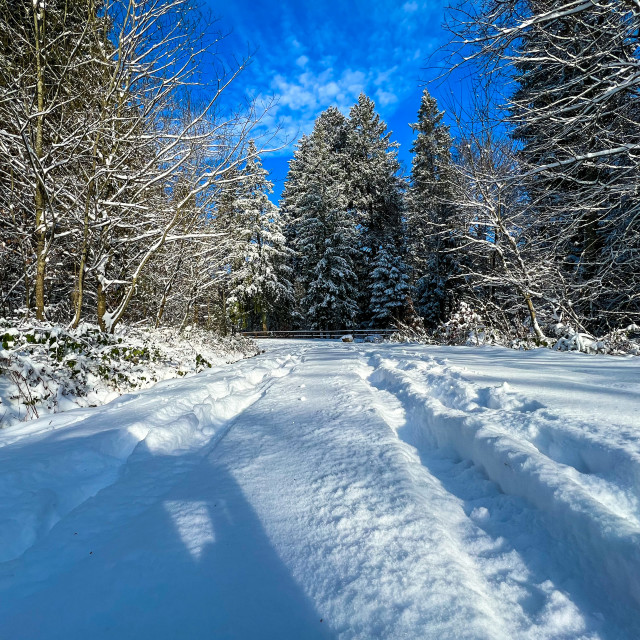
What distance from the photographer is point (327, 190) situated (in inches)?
843

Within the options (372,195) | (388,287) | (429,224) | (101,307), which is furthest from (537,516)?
(372,195)

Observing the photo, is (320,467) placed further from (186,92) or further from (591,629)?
(186,92)

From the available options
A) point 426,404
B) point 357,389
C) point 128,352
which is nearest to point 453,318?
point 357,389

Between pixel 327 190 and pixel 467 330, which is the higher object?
pixel 327 190

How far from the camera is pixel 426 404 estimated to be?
2.69m

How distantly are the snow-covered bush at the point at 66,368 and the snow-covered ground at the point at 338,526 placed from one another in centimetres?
113

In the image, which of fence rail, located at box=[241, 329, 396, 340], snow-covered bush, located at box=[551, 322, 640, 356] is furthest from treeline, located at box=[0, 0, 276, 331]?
fence rail, located at box=[241, 329, 396, 340]

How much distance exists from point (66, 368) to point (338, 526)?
427 cm

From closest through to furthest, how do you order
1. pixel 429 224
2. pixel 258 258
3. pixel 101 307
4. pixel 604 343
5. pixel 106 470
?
pixel 106 470 < pixel 604 343 < pixel 101 307 < pixel 429 224 < pixel 258 258

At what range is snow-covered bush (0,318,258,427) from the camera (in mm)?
3545

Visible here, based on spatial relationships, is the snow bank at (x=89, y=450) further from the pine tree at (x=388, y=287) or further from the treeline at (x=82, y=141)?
the pine tree at (x=388, y=287)

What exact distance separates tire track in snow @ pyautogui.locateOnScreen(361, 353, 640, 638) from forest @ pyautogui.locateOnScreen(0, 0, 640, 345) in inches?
145

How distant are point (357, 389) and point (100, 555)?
278 cm

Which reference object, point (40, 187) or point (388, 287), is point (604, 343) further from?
point (388, 287)
